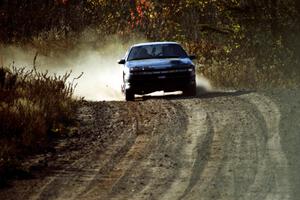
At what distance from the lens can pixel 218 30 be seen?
24.1m

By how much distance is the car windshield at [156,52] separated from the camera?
20288 millimetres

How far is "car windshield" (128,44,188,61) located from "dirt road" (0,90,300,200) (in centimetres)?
451

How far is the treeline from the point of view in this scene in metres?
23.3

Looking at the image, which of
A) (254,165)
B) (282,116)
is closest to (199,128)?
(282,116)

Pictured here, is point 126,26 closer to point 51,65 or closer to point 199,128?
point 51,65

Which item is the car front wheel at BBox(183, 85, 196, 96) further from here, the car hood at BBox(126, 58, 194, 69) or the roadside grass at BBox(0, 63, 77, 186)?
the roadside grass at BBox(0, 63, 77, 186)

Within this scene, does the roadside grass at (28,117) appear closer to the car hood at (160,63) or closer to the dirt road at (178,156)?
the dirt road at (178,156)

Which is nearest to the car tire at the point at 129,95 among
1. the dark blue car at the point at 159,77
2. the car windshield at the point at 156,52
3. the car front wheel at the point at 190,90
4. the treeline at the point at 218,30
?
the dark blue car at the point at 159,77

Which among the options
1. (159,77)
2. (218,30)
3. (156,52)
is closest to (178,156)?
(159,77)

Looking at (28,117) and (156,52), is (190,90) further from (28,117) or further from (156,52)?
(28,117)

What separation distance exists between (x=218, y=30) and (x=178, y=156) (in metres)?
14.2

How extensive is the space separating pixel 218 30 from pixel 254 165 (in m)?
15.1

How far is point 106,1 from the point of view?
38688 millimetres

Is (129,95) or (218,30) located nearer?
(129,95)
